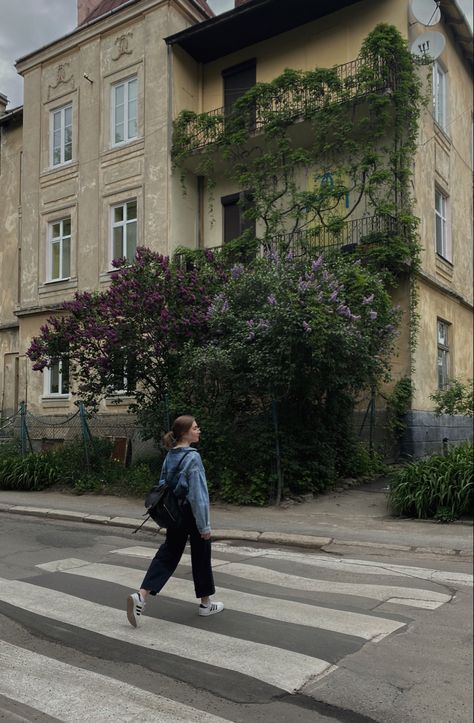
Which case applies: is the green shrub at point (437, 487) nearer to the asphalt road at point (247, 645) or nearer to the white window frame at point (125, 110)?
the asphalt road at point (247, 645)

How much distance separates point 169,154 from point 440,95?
775 cm

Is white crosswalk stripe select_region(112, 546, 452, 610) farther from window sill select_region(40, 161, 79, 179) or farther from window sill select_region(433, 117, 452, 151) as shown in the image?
window sill select_region(40, 161, 79, 179)

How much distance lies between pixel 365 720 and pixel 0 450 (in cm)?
1506

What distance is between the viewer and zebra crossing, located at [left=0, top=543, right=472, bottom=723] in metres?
3.86

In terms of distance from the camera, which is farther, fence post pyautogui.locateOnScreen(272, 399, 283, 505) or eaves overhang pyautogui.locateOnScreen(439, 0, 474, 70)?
eaves overhang pyautogui.locateOnScreen(439, 0, 474, 70)

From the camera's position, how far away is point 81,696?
3.81 meters


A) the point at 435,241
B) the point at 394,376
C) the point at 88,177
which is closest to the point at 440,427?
the point at 394,376

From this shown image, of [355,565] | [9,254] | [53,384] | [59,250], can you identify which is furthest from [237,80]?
[355,565]

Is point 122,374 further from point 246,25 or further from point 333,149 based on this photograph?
point 246,25

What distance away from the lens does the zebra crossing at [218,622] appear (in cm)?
386

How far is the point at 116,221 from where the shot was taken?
19.8 m

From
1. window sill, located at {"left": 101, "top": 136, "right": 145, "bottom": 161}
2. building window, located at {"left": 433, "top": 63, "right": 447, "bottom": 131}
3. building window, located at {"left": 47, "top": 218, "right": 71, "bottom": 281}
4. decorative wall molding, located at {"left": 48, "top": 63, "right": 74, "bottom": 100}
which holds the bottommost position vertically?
building window, located at {"left": 47, "top": 218, "right": 71, "bottom": 281}

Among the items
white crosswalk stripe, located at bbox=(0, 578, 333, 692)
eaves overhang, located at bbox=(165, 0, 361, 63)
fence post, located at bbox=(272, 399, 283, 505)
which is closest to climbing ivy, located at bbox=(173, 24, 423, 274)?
eaves overhang, located at bbox=(165, 0, 361, 63)

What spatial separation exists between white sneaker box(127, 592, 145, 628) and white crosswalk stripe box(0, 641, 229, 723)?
76 cm
